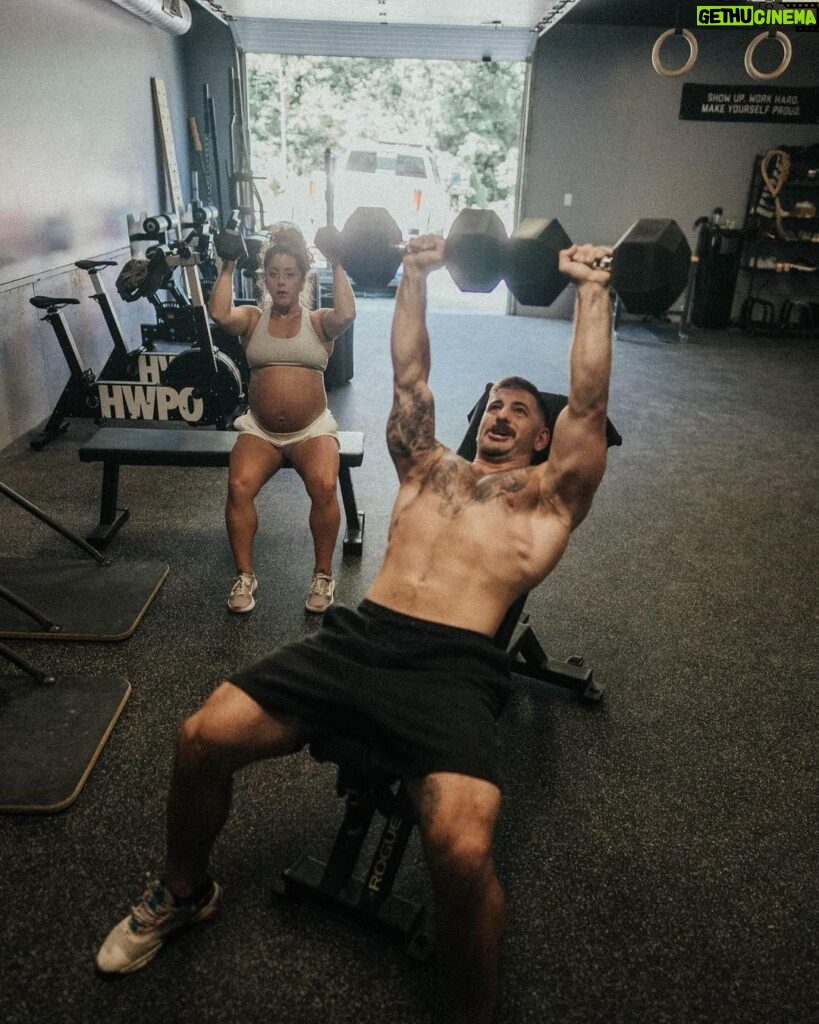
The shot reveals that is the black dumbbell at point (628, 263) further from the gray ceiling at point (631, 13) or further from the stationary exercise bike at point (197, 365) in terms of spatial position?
the gray ceiling at point (631, 13)

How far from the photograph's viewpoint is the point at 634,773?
200 centimetres

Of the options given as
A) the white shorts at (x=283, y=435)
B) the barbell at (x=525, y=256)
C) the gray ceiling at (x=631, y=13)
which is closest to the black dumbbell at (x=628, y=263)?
the barbell at (x=525, y=256)

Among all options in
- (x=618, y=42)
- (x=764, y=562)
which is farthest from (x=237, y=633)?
(x=618, y=42)

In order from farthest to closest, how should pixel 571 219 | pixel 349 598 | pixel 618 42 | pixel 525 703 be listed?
1. pixel 571 219
2. pixel 618 42
3. pixel 349 598
4. pixel 525 703

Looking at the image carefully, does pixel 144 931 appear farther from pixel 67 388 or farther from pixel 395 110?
pixel 395 110

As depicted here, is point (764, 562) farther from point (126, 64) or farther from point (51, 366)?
point (126, 64)

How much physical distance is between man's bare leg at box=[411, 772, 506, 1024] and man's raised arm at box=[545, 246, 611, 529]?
63 cm

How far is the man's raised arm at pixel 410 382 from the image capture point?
1806 millimetres

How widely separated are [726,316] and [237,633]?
7153 millimetres

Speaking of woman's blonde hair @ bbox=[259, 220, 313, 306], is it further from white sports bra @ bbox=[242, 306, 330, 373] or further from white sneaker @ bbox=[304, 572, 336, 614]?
white sneaker @ bbox=[304, 572, 336, 614]

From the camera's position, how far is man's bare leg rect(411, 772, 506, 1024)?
3.93ft

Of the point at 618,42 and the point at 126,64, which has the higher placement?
the point at 618,42

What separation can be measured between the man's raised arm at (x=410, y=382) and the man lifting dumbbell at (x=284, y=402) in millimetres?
935

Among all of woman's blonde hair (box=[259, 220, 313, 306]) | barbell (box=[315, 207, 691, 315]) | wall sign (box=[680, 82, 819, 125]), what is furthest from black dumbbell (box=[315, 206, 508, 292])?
wall sign (box=[680, 82, 819, 125])
